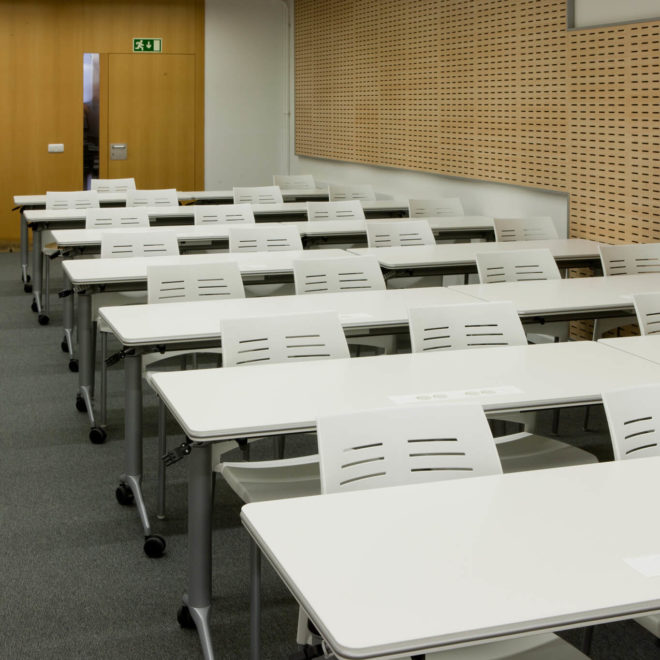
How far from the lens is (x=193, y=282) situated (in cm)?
523

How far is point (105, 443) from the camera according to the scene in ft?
18.3

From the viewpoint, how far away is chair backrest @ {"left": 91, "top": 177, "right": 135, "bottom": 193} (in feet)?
34.8

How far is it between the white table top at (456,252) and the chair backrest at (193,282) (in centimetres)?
119

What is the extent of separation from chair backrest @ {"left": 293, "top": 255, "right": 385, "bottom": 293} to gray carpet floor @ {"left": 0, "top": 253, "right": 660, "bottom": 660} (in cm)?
91

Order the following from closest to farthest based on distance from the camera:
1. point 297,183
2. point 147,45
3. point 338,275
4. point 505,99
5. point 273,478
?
point 273,478, point 338,275, point 505,99, point 297,183, point 147,45

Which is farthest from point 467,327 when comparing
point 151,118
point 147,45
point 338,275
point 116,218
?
point 147,45

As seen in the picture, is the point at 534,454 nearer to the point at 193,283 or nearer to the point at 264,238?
the point at 193,283

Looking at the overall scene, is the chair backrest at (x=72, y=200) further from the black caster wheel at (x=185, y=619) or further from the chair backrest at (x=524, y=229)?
the black caster wheel at (x=185, y=619)

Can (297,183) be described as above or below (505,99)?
below

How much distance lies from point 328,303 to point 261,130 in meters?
9.84

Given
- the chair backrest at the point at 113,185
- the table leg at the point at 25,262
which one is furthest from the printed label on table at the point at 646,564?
the chair backrest at the point at 113,185

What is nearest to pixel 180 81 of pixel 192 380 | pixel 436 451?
pixel 192 380

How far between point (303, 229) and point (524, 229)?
5.53 feet

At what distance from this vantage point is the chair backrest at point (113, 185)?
10602 millimetres
